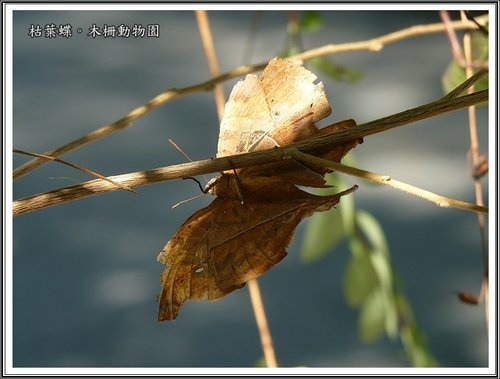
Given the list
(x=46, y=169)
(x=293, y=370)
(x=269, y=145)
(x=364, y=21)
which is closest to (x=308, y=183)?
(x=269, y=145)

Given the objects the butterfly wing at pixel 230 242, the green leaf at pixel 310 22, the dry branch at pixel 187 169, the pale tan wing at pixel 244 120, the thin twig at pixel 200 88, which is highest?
the green leaf at pixel 310 22

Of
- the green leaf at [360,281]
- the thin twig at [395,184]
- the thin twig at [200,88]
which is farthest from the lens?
the green leaf at [360,281]

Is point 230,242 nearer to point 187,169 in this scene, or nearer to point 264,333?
point 187,169

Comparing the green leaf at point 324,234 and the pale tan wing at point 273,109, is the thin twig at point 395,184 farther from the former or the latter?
the green leaf at point 324,234

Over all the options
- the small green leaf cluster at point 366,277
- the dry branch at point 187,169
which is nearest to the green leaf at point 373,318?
the small green leaf cluster at point 366,277

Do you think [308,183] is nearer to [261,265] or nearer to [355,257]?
→ [261,265]

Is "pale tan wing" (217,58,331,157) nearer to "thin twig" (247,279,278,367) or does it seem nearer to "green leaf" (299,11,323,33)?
"thin twig" (247,279,278,367)

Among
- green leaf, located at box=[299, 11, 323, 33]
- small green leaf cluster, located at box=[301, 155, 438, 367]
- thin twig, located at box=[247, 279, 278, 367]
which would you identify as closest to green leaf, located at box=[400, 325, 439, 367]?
small green leaf cluster, located at box=[301, 155, 438, 367]

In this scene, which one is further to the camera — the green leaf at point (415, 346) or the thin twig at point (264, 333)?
the green leaf at point (415, 346)
